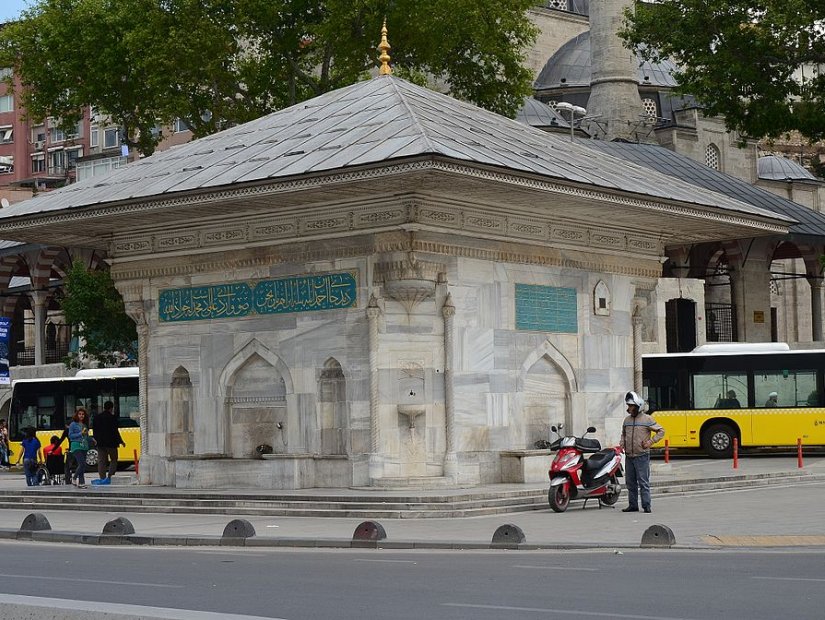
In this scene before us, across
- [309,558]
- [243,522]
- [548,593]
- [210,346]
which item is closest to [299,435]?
[210,346]

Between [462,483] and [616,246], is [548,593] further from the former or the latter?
[616,246]

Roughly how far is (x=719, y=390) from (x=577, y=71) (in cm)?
4138

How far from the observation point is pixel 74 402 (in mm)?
36219

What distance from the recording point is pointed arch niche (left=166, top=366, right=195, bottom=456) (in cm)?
2247

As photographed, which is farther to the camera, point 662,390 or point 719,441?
point 662,390

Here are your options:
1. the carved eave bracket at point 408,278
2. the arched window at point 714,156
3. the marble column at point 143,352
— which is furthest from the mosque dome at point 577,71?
the carved eave bracket at point 408,278

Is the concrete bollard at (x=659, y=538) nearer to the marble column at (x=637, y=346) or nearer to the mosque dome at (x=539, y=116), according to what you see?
the marble column at (x=637, y=346)

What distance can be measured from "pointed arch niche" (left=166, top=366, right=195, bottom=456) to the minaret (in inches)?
1771

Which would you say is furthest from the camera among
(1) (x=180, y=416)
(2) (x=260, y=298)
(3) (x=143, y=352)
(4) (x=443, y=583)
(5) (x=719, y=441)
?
(5) (x=719, y=441)

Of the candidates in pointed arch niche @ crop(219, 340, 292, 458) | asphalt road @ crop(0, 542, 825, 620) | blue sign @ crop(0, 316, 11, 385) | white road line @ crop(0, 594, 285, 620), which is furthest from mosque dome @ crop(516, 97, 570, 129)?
white road line @ crop(0, 594, 285, 620)

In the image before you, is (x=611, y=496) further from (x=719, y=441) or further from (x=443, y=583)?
(x=719, y=441)

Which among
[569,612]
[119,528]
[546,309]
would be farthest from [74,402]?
[569,612]

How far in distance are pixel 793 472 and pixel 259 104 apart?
25.2 meters

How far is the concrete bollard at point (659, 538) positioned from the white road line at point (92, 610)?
6198 mm
